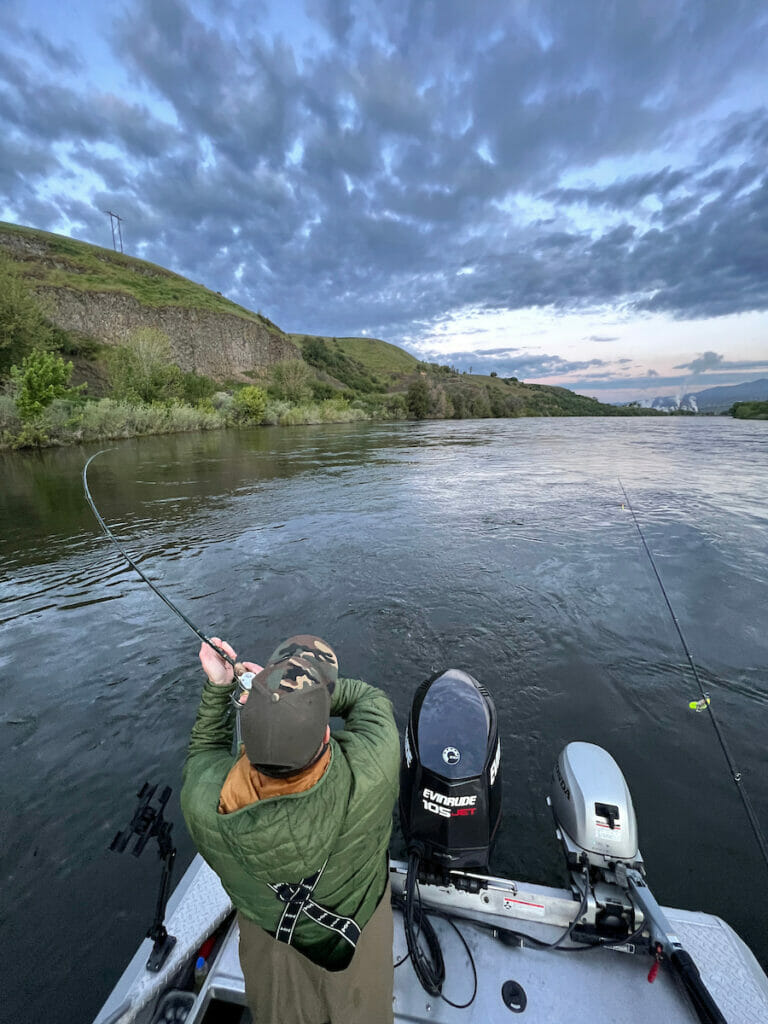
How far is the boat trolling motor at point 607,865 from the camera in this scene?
201 cm

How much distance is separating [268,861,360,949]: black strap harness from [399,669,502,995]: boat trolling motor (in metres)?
0.79

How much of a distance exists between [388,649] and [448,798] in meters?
3.23

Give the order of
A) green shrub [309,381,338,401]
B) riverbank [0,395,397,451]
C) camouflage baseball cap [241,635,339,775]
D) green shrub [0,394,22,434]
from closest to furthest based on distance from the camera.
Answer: camouflage baseball cap [241,635,339,775]
green shrub [0,394,22,434]
riverbank [0,395,397,451]
green shrub [309,381,338,401]

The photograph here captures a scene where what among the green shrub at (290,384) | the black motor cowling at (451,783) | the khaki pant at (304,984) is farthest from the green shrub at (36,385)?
the green shrub at (290,384)

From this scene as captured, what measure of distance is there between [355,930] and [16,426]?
33.0m

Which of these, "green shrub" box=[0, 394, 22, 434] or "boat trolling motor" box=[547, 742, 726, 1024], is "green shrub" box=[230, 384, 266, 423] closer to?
"green shrub" box=[0, 394, 22, 434]

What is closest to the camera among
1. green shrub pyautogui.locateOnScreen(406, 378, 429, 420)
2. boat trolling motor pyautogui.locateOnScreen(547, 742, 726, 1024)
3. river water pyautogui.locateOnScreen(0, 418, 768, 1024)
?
boat trolling motor pyautogui.locateOnScreen(547, 742, 726, 1024)

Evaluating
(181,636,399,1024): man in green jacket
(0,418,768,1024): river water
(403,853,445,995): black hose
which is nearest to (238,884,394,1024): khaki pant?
(181,636,399,1024): man in green jacket

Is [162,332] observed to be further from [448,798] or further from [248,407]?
[448,798]

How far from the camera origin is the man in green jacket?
1.41 metres

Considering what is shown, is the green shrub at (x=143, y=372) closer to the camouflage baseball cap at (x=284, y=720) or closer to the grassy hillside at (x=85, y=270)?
the grassy hillside at (x=85, y=270)

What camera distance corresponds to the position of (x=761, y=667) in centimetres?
536

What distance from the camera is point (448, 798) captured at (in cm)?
264

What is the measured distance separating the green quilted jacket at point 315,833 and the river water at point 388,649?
2009mm
